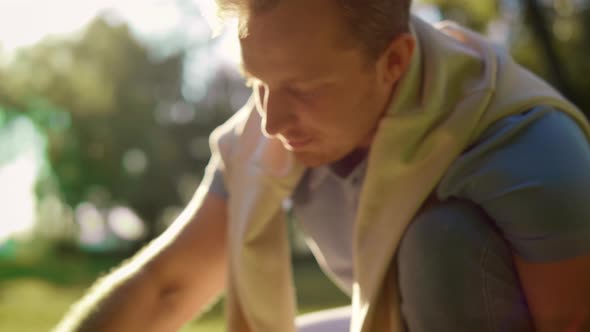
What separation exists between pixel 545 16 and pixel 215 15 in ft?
3.75

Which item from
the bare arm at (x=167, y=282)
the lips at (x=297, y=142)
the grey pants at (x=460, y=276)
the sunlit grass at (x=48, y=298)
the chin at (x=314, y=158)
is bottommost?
the sunlit grass at (x=48, y=298)

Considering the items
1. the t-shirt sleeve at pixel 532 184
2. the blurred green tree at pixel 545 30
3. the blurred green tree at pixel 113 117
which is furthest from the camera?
the blurred green tree at pixel 113 117

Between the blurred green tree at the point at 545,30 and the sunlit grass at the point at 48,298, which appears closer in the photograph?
the blurred green tree at the point at 545,30

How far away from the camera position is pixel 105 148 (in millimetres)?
2850

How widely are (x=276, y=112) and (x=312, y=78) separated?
0.18ft

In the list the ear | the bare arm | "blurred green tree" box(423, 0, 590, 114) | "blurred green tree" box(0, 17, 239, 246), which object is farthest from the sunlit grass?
the ear

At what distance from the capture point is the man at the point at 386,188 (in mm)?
646

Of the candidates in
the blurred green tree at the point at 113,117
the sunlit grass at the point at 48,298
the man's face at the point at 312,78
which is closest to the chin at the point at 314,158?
the man's face at the point at 312,78

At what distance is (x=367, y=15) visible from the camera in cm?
72

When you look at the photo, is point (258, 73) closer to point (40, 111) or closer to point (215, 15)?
point (215, 15)

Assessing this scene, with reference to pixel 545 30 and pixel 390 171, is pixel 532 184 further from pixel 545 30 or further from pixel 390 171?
pixel 545 30

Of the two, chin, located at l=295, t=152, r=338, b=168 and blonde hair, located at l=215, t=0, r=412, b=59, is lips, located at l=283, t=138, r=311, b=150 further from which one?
blonde hair, located at l=215, t=0, r=412, b=59

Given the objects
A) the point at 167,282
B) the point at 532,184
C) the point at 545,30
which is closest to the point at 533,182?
the point at 532,184

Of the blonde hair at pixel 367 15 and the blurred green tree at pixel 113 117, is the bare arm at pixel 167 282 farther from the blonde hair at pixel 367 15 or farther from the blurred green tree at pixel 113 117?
the blurred green tree at pixel 113 117
